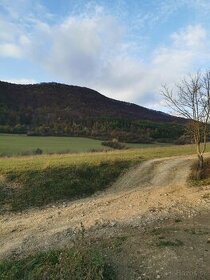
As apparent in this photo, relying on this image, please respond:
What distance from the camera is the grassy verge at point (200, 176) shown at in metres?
23.5

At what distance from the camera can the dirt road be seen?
15.4m

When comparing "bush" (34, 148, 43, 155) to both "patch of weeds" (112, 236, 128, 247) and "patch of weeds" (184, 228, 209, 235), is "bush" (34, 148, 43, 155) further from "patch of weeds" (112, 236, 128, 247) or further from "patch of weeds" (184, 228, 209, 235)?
"patch of weeds" (184, 228, 209, 235)

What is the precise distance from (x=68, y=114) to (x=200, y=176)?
2575 inches

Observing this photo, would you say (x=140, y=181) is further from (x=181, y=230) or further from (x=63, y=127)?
(x=63, y=127)

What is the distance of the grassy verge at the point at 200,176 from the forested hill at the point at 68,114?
124 ft

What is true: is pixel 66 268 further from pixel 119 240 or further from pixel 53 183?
pixel 53 183

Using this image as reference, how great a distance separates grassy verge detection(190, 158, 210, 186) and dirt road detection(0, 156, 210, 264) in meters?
0.54

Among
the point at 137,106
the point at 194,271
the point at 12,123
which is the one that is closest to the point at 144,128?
the point at 12,123

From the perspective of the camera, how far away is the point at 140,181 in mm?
24562

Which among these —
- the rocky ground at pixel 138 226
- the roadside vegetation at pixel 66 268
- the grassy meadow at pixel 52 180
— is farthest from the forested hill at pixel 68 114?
the roadside vegetation at pixel 66 268

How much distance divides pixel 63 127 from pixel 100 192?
50742 millimetres

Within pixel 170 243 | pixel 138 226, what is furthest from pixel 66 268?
pixel 138 226

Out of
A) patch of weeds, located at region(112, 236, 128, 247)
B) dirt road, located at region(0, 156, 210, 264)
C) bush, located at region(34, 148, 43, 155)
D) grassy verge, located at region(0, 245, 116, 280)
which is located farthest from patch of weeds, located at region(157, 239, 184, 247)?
bush, located at region(34, 148, 43, 155)

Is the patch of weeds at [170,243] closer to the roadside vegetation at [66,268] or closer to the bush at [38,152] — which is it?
the roadside vegetation at [66,268]
